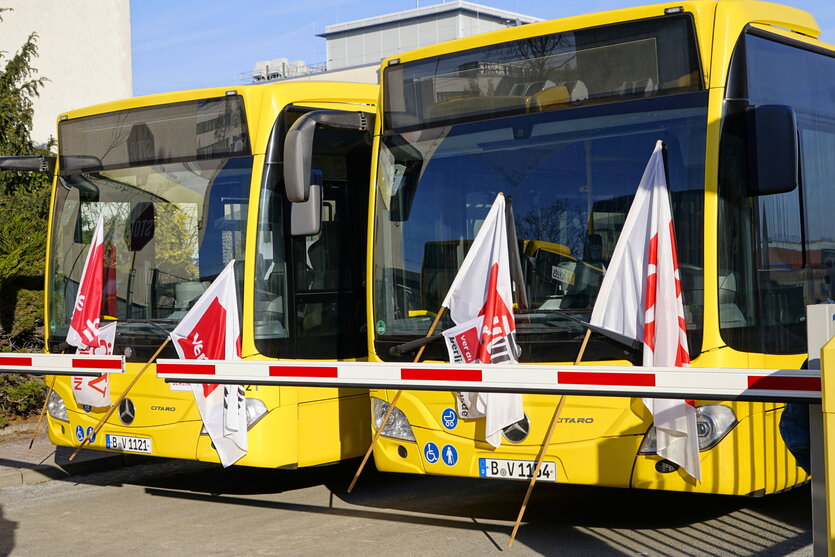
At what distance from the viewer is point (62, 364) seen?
7.39 m

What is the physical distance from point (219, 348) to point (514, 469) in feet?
7.60

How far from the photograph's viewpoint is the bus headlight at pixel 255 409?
7625 millimetres

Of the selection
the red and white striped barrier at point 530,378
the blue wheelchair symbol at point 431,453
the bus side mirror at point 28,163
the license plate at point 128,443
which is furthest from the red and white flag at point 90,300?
the blue wheelchair symbol at point 431,453

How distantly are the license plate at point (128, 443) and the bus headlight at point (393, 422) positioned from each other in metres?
1.90

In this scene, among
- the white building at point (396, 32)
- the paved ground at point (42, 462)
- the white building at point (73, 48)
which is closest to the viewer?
the paved ground at point (42, 462)

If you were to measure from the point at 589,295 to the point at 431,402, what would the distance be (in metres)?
1.32

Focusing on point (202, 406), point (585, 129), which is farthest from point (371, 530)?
point (585, 129)

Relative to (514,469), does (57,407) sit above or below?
above

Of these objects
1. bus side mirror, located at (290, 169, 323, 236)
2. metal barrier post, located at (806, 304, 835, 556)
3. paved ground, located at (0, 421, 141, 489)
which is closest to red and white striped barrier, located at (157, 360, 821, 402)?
metal barrier post, located at (806, 304, 835, 556)

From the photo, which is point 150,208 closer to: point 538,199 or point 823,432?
point 538,199

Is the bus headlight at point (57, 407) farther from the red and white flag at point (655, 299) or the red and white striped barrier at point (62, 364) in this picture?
the red and white flag at point (655, 299)

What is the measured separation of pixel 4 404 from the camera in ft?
38.6

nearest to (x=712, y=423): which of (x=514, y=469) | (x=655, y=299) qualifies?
(x=655, y=299)

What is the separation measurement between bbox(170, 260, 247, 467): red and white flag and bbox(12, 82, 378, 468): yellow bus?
8 cm
